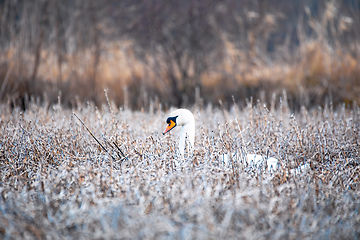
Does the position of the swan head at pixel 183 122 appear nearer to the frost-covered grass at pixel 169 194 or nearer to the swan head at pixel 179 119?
the swan head at pixel 179 119

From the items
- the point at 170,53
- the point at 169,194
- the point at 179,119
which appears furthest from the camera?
the point at 170,53

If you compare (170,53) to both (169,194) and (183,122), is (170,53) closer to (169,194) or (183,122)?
(183,122)

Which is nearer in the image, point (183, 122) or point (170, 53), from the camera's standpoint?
point (183, 122)

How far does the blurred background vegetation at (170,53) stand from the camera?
724 centimetres

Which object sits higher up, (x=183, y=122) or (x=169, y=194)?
(x=183, y=122)

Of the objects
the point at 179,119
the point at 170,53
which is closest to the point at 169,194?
the point at 179,119

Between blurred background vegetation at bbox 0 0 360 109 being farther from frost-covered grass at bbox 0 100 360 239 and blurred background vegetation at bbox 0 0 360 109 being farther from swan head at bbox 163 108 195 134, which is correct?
swan head at bbox 163 108 195 134

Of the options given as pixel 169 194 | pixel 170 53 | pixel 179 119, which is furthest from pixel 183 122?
pixel 170 53

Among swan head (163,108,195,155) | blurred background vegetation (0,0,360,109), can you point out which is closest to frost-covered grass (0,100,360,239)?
swan head (163,108,195,155)

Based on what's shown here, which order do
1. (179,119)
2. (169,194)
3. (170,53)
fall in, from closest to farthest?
(169,194), (179,119), (170,53)

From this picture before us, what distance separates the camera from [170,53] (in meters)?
9.03

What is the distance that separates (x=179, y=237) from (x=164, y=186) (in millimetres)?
662

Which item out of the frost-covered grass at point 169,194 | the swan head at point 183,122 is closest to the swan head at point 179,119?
the swan head at point 183,122

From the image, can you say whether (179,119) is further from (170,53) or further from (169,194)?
(170,53)
